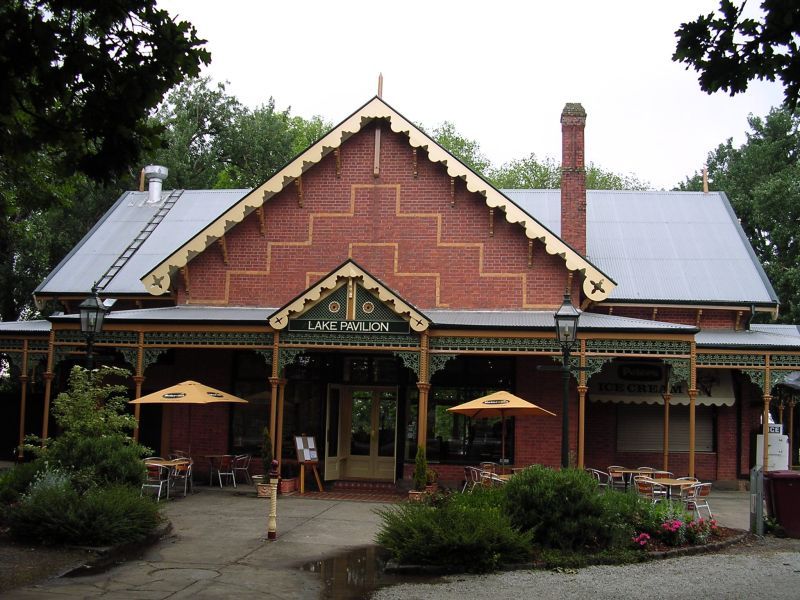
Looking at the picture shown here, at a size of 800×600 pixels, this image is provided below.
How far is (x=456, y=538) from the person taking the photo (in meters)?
11.9

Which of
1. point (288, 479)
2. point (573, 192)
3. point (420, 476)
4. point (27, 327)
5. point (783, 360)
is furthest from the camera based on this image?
point (27, 327)

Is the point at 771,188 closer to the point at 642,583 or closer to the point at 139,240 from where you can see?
the point at 139,240

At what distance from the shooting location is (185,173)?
131 feet

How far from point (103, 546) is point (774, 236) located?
3351 cm

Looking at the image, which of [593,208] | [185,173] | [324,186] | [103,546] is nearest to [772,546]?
[103,546]

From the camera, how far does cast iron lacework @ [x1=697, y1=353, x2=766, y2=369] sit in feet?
68.9

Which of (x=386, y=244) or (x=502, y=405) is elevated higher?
(x=386, y=244)

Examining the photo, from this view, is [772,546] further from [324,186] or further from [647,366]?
[324,186]

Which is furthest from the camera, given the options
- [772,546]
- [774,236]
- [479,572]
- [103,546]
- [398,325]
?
[774,236]

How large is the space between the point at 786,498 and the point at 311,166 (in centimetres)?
1327

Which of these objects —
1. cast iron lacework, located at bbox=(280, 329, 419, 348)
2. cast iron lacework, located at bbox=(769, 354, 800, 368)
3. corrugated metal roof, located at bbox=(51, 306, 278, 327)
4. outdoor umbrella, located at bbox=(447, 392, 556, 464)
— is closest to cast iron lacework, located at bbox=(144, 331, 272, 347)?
corrugated metal roof, located at bbox=(51, 306, 278, 327)

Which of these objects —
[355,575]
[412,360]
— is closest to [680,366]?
[412,360]

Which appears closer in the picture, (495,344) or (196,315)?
(495,344)

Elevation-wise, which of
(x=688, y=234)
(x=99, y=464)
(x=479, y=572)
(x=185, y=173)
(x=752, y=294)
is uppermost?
(x=185, y=173)
